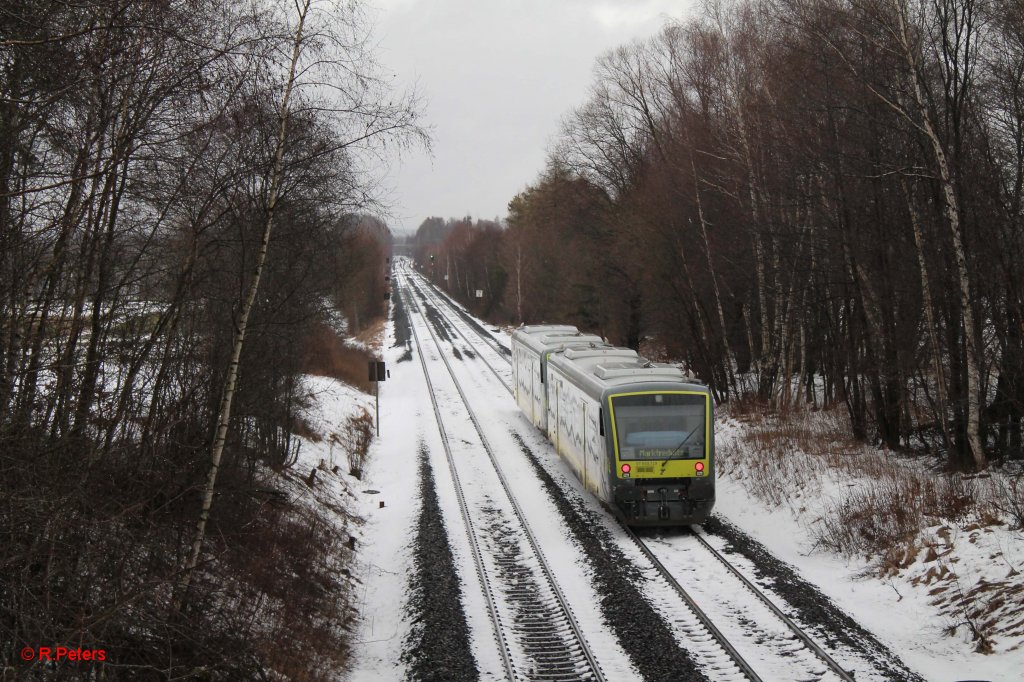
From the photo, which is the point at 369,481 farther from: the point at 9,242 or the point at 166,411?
the point at 9,242

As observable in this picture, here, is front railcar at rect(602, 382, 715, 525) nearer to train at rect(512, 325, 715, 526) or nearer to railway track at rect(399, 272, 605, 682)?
train at rect(512, 325, 715, 526)

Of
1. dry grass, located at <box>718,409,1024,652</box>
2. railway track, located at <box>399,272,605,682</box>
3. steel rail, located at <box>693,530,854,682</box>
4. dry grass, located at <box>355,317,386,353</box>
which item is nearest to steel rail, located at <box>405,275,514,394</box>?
dry grass, located at <box>355,317,386,353</box>

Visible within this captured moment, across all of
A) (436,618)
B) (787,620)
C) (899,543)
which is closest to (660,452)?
(899,543)

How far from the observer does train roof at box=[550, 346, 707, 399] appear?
1473 cm

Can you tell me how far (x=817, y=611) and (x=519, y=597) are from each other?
12.9 ft

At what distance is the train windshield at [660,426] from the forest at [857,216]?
440 cm

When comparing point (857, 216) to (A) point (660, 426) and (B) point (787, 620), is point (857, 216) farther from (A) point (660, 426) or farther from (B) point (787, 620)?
(B) point (787, 620)

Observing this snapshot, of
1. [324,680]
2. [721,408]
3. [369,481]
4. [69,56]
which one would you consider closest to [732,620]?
[324,680]

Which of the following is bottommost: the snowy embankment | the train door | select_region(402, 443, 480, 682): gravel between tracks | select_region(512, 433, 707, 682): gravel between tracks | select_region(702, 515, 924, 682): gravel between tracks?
select_region(402, 443, 480, 682): gravel between tracks

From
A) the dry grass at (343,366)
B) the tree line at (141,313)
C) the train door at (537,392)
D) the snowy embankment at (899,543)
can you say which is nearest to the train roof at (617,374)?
the snowy embankment at (899,543)

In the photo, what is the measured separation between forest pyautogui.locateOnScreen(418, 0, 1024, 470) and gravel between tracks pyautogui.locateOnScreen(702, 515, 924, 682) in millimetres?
4234

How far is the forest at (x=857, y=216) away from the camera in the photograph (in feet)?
45.3

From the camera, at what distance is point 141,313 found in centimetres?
932

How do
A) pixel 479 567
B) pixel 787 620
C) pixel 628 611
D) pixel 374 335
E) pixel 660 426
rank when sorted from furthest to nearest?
pixel 374 335 < pixel 660 426 < pixel 479 567 < pixel 628 611 < pixel 787 620
